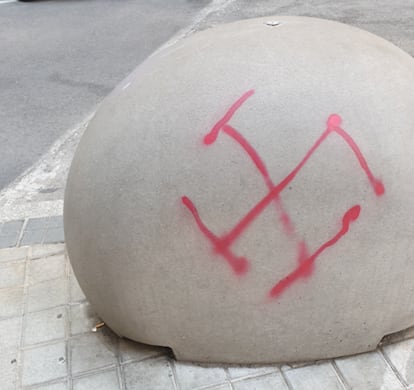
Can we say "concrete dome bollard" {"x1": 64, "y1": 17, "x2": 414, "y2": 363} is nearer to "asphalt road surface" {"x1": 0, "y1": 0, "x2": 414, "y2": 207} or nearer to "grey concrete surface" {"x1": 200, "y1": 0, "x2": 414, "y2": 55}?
"asphalt road surface" {"x1": 0, "y1": 0, "x2": 414, "y2": 207}

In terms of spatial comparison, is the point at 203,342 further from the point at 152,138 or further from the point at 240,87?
the point at 240,87

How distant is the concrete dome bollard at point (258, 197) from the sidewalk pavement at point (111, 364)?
9 cm

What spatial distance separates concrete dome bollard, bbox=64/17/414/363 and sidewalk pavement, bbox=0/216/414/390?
0.30 feet

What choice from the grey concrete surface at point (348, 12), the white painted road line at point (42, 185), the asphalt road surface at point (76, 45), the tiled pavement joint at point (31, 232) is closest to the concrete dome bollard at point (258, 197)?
the tiled pavement joint at point (31, 232)

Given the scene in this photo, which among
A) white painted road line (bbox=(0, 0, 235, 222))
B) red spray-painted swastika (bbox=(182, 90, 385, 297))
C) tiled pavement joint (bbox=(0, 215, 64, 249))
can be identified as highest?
red spray-painted swastika (bbox=(182, 90, 385, 297))

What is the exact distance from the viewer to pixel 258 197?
2330 millimetres

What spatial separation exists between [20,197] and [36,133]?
1.60m

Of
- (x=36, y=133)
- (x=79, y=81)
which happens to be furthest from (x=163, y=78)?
(x=79, y=81)

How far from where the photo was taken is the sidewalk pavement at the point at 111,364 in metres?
2.64

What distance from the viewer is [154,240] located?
96.5 inches

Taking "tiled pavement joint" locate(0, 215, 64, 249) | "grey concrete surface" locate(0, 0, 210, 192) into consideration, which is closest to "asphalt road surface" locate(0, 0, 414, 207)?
"grey concrete surface" locate(0, 0, 210, 192)

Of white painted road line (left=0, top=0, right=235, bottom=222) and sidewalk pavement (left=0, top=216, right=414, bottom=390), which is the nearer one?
sidewalk pavement (left=0, top=216, right=414, bottom=390)

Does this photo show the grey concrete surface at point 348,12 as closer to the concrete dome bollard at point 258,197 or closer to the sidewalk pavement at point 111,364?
the concrete dome bollard at point 258,197

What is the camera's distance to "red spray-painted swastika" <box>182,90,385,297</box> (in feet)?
7.59
